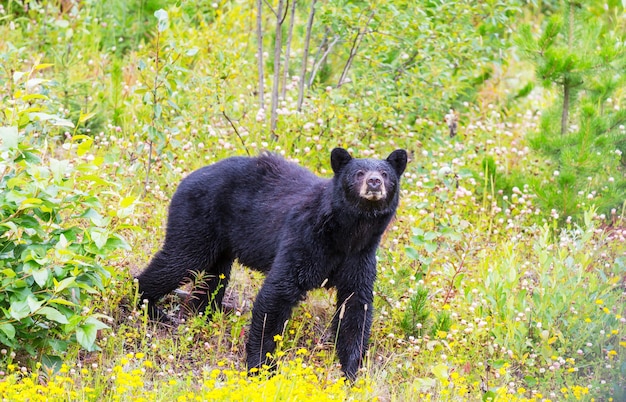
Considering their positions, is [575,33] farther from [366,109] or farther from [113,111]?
[113,111]

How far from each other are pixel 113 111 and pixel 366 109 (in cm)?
256

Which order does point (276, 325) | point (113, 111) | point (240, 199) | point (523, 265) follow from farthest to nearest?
point (113, 111)
point (523, 265)
point (240, 199)
point (276, 325)

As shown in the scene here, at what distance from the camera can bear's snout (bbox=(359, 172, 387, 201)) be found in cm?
514

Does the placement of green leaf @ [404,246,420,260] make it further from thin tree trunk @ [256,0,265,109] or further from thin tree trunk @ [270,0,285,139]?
thin tree trunk @ [256,0,265,109]

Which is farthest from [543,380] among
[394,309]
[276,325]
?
[276,325]

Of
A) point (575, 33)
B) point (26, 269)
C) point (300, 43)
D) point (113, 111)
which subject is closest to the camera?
point (26, 269)

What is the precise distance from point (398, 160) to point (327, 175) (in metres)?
2.22

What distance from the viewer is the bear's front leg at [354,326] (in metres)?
5.43

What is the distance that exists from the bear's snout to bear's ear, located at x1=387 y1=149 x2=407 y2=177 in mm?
326

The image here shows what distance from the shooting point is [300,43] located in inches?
422

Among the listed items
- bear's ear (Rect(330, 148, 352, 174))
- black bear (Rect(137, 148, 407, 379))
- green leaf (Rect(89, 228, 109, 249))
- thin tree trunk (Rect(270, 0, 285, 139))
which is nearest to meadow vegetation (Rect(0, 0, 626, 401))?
green leaf (Rect(89, 228, 109, 249))

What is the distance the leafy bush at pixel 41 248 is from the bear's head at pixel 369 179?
130 cm

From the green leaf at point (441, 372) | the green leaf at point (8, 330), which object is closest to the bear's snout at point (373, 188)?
the green leaf at point (441, 372)

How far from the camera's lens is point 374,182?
5156 mm
